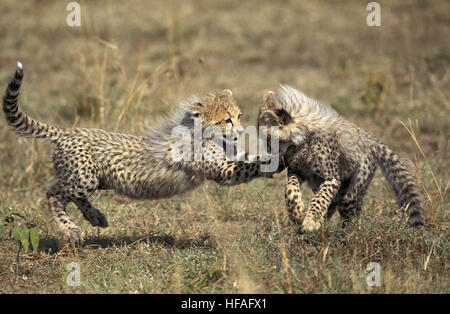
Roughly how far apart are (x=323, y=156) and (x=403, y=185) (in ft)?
2.39

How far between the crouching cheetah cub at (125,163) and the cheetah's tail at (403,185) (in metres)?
0.98

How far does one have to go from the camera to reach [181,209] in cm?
489

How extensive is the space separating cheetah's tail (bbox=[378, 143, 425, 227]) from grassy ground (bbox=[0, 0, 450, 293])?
13cm

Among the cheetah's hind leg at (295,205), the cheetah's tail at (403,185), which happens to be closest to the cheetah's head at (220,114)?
the cheetah's hind leg at (295,205)

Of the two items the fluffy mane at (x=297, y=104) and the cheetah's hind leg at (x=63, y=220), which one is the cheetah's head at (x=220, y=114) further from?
the cheetah's hind leg at (x=63, y=220)

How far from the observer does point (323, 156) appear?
151 inches

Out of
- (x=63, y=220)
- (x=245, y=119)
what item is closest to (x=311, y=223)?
(x=63, y=220)

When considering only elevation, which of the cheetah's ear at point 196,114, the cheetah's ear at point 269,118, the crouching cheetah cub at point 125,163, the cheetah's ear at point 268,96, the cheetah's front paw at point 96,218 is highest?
the cheetah's ear at point 268,96

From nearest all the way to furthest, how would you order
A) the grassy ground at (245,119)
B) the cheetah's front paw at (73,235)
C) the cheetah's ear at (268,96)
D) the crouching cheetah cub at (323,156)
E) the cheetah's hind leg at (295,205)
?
1. the grassy ground at (245,119)
2. the cheetah's hind leg at (295,205)
3. the crouching cheetah cub at (323,156)
4. the cheetah's ear at (268,96)
5. the cheetah's front paw at (73,235)

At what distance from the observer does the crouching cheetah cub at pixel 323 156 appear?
12.5 ft

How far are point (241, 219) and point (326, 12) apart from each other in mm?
7234

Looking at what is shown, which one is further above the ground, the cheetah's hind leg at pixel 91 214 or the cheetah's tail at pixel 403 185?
the cheetah's tail at pixel 403 185

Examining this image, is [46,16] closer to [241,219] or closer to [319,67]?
A: [319,67]
